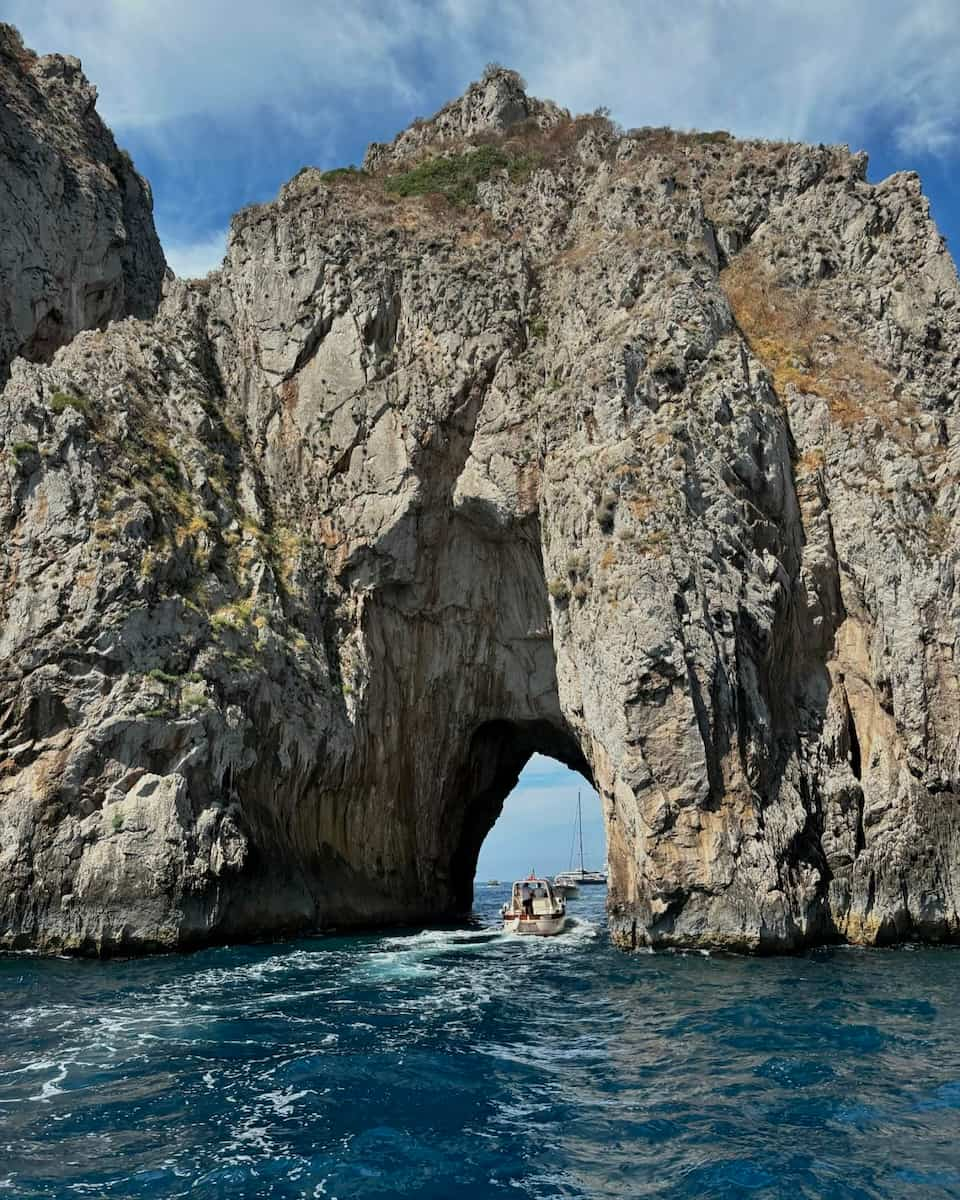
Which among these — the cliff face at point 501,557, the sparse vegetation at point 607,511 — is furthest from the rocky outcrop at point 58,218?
the sparse vegetation at point 607,511

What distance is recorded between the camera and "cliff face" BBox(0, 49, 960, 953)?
27094 mm

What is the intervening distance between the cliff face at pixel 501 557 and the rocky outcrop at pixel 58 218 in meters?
6.88

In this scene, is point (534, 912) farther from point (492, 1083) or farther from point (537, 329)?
point (537, 329)

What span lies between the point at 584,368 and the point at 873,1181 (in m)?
29.0

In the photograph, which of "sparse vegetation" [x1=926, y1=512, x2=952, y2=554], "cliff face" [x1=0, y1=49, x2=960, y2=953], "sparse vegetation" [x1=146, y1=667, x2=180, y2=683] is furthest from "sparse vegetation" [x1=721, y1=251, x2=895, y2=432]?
"sparse vegetation" [x1=146, y1=667, x2=180, y2=683]

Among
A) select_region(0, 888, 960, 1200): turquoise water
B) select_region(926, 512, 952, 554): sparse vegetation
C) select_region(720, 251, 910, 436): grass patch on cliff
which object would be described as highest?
select_region(720, 251, 910, 436): grass patch on cliff

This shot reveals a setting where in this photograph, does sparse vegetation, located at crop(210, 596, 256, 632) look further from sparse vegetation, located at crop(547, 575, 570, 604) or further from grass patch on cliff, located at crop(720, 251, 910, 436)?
grass patch on cliff, located at crop(720, 251, 910, 436)

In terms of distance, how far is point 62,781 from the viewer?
92.3 ft

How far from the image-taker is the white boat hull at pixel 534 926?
32594 mm

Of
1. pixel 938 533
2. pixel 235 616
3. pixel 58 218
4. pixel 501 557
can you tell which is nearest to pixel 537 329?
pixel 501 557

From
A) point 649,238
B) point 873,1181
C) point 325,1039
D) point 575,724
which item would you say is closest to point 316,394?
point 649,238

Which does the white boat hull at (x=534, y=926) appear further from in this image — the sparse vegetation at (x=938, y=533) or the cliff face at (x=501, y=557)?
the sparse vegetation at (x=938, y=533)

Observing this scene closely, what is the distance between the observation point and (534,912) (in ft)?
113

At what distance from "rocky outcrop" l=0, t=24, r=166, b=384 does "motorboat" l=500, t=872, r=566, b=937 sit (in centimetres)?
3229
